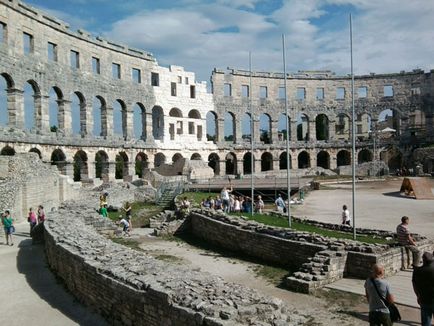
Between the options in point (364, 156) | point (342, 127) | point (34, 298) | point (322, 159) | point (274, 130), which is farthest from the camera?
point (342, 127)

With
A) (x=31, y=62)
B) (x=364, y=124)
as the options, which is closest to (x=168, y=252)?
(x=31, y=62)

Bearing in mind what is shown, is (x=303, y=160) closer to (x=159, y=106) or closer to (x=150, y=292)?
(x=159, y=106)

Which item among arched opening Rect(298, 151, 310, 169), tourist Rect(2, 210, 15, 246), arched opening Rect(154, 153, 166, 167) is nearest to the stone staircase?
tourist Rect(2, 210, 15, 246)

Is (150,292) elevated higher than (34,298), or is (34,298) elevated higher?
(150,292)

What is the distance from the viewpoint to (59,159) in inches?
1459

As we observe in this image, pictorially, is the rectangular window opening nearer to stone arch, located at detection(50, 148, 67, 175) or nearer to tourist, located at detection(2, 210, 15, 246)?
stone arch, located at detection(50, 148, 67, 175)

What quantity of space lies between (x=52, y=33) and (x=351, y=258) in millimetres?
33718

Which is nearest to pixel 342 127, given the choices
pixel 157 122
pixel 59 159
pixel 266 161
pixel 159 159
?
pixel 266 161

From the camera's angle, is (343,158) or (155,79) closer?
(155,79)

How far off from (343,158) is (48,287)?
183 ft

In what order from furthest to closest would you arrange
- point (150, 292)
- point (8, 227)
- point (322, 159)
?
point (322, 159), point (8, 227), point (150, 292)

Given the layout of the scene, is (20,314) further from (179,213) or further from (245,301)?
(179,213)

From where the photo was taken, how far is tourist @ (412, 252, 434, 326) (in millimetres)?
7023

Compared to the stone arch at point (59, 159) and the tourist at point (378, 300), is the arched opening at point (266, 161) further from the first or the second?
the tourist at point (378, 300)
